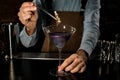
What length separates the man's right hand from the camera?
198cm

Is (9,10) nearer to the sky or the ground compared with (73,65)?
nearer to the sky

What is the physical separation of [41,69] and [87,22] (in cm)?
91

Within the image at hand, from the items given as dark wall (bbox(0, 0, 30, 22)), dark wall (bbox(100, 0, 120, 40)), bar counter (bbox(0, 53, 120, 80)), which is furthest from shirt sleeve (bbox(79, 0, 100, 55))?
dark wall (bbox(0, 0, 30, 22))

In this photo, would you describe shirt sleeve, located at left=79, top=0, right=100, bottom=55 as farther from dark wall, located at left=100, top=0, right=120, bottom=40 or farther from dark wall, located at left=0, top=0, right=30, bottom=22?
dark wall, located at left=0, top=0, right=30, bottom=22

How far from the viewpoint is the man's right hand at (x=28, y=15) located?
6.49 ft

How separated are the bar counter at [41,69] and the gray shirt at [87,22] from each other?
1.01 feet

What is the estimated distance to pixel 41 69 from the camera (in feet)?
6.09

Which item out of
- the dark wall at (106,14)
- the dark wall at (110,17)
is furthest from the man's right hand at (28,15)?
the dark wall at (110,17)

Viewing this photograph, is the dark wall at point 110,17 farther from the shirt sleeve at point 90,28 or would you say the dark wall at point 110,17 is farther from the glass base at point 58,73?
the glass base at point 58,73

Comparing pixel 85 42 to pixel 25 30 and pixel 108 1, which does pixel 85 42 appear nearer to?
A: pixel 25 30

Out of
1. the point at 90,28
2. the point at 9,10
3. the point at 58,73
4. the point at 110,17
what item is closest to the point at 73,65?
the point at 58,73

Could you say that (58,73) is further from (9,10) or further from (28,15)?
(9,10)

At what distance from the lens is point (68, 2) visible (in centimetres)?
287

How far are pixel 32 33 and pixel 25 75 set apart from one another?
0.84 meters
